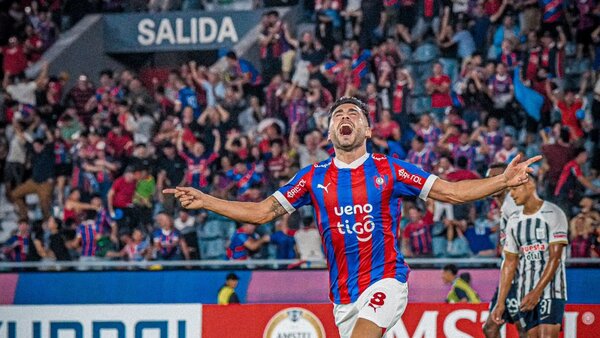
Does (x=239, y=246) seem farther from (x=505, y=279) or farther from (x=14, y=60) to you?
(x=14, y=60)

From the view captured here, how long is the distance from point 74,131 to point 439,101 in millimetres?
6120

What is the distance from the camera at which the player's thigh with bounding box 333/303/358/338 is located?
710 centimetres

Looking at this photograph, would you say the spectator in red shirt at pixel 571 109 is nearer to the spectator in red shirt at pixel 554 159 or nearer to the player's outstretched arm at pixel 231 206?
the spectator in red shirt at pixel 554 159

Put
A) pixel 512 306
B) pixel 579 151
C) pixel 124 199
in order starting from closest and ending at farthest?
pixel 512 306 < pixel 579 151 < pixel 124 199

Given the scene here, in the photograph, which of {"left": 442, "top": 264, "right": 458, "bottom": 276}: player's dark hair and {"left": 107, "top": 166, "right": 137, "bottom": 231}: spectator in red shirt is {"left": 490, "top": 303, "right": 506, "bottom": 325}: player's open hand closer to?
{"left": 442, "top": 264, "right": 458, "bottom": 276}: player's dark hair

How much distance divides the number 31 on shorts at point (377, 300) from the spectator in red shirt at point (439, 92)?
994 cm

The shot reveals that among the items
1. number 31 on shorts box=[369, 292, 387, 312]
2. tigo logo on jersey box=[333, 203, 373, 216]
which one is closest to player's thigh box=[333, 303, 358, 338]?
number 31 on shorts box=[369, 292, 387, 312]

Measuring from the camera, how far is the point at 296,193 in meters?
7.34

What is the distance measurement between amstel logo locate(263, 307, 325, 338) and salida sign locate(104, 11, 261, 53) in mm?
11665

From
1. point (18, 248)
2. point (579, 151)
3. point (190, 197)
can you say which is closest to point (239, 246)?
point (18, 248)

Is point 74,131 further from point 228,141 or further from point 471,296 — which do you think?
point 471,296

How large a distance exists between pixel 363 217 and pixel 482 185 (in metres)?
0.85

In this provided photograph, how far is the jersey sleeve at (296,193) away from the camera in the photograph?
733 centimetres

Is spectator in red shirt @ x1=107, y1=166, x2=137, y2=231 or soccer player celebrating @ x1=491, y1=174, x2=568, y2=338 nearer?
soccer player celebrating @ x1=491, y1=174, x2=568, y2=338
